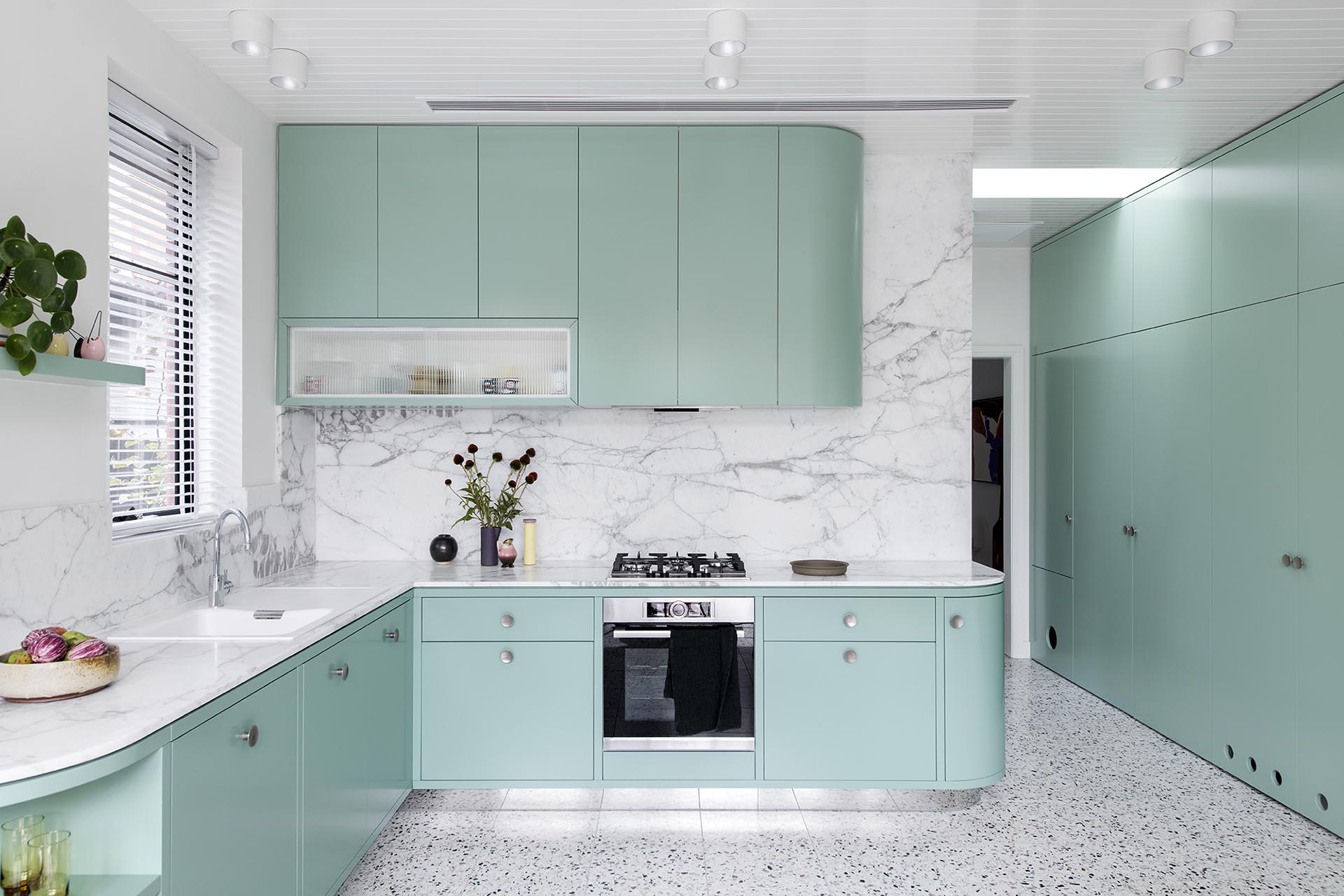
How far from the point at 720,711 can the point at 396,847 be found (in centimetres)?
123

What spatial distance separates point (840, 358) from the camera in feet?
11.5

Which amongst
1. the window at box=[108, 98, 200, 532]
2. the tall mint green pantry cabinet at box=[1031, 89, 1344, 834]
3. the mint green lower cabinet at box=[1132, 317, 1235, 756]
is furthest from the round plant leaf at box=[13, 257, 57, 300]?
the mint green lower cabinet at box=[1132, 317, 1235, 756]

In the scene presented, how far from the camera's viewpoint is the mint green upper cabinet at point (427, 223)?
3.45 m

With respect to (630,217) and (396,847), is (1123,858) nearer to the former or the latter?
(396,847)

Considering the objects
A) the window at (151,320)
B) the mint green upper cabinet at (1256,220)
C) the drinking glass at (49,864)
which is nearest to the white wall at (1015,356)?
the mint green upper cabinet at (1256,220)

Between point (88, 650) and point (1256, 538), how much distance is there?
392cm

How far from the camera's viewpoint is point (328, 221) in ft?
11.3

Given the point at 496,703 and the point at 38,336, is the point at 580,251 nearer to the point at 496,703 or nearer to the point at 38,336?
the point at 496,703

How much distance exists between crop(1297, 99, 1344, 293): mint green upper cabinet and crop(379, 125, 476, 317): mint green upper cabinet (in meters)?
A: 3.14

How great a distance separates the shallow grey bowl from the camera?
3332 mm

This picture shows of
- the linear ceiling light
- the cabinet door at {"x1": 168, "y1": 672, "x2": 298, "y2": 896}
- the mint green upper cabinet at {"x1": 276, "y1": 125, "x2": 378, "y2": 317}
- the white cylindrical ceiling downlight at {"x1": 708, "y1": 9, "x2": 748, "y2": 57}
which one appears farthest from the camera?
the linear ceiling light

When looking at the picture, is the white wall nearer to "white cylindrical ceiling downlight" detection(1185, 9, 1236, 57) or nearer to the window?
"white cylindrical ceiling downlight" detection(1185, 9, 1236, 57)

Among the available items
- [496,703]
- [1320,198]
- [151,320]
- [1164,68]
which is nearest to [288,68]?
[151,320]

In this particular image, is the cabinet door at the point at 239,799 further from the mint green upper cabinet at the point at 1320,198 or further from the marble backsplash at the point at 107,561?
the mint green upper cabinet at the point at 1320,198
